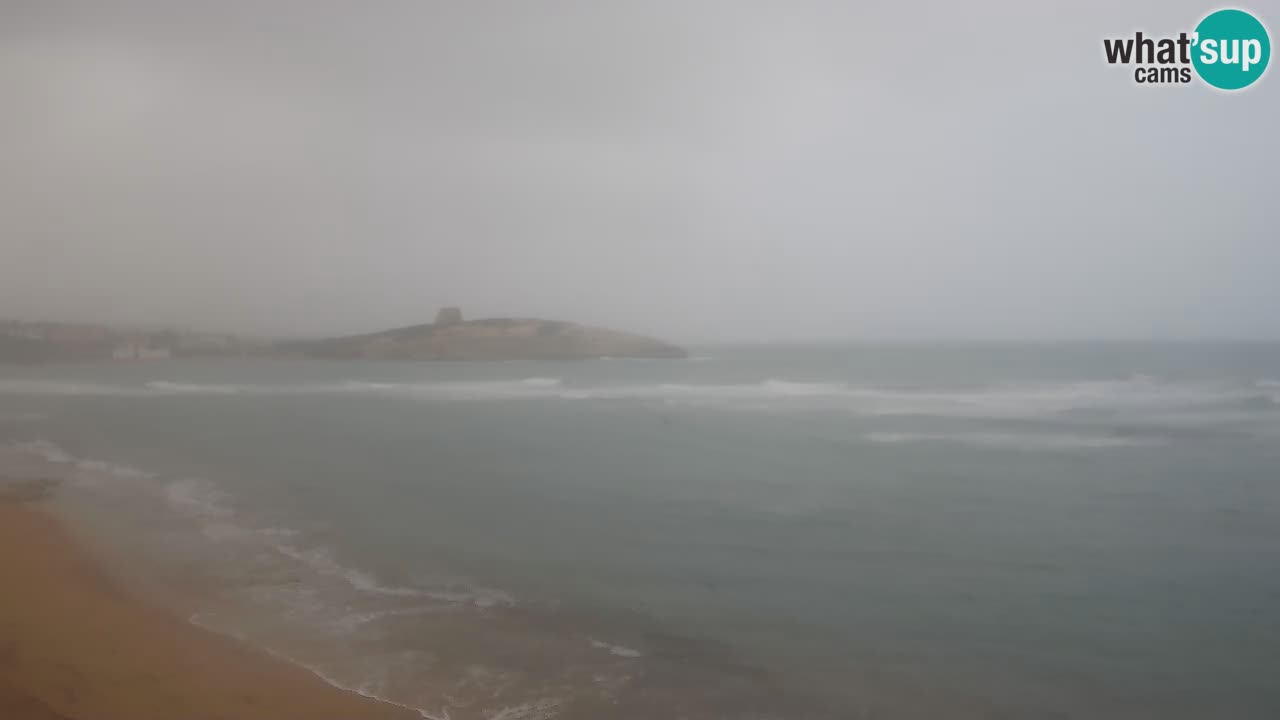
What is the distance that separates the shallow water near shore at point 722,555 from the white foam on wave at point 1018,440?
0.09 metres

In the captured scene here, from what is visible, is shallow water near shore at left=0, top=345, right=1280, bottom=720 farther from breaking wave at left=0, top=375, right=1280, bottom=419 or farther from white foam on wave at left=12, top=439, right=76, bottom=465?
breaking wave at left=0, top=375, right=1280, bottom=419

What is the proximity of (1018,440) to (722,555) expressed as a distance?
7.08 m

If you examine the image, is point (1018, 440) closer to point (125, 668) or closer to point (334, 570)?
point (334, 570)

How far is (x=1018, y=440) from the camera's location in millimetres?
10156

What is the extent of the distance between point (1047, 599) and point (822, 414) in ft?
31.1

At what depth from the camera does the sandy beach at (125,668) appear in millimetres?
2674

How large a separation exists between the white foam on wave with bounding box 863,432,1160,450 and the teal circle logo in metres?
4.78

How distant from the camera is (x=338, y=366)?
106ft

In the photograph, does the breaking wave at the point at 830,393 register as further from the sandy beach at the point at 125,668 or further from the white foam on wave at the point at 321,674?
the white foam on wave at the point at 321,674

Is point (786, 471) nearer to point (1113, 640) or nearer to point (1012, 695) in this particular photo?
point (1113, 640)

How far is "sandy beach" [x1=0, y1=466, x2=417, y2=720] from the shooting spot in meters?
2.67

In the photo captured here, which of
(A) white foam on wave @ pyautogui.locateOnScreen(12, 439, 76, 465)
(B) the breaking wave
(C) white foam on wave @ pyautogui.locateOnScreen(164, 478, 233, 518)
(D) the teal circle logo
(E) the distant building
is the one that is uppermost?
(D) the teal circle logo

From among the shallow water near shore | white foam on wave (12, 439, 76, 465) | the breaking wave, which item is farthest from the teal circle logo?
white foam on wave (12, 439, 76, 465)

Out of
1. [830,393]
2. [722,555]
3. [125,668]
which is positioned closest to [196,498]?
[125,668]
